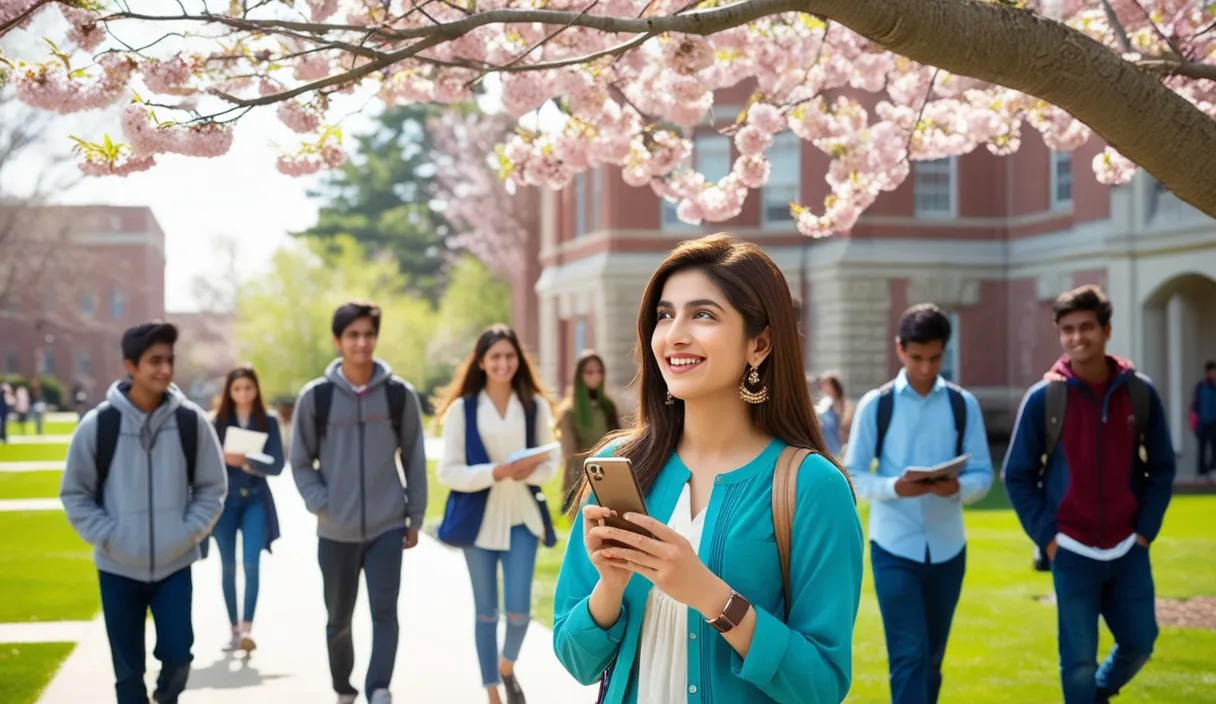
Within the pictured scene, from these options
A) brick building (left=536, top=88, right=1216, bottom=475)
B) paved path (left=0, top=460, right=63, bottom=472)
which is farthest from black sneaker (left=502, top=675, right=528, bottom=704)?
paved path (left=0, top=460, right=63, bottom=472)

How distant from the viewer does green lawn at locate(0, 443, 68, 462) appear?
32.4m

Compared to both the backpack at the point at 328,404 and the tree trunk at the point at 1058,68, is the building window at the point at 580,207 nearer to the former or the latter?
the backpack at the point at 328,404

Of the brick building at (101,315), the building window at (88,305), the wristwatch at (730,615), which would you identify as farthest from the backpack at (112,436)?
the building window at (88,305)

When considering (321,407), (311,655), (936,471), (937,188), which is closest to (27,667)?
(311,655)

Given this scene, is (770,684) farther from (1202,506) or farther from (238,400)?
(1202,506)

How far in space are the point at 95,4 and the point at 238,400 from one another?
17.0ft

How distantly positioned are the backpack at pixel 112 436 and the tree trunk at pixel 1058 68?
344 cm

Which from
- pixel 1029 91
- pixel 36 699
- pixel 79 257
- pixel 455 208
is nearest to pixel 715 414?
pixel 1029 91

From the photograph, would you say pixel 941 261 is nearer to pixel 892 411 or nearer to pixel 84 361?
pixel 892 411

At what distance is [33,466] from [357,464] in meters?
24.7

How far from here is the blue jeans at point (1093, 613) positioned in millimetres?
6137

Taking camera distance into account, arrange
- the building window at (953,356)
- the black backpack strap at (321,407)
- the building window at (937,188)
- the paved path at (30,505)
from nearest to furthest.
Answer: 1. the black backpack strap at (321,407)
2. the paved path at (30,505)
3. the building window at (953,356)
4. the building window at (937,188)

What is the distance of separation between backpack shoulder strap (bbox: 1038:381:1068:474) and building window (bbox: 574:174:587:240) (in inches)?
1179

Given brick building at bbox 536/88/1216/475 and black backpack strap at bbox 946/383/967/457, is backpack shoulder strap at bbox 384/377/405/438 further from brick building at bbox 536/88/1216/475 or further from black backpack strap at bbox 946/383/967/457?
brick building at bbox 536/88/1216/475
